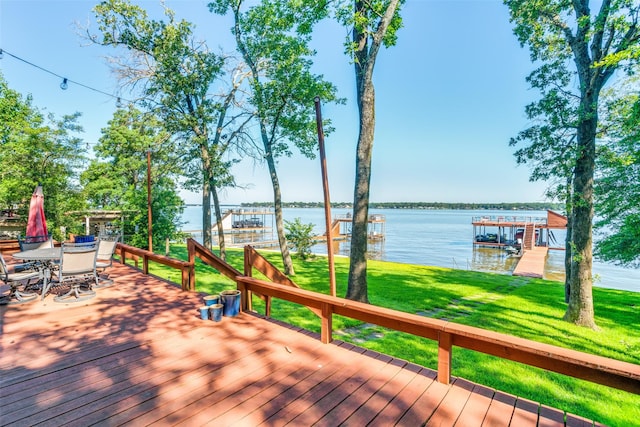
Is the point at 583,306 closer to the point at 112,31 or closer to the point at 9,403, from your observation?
the point at 9,403

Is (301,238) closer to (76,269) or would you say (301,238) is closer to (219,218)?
(219,218)

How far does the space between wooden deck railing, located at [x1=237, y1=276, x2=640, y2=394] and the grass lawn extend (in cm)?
163

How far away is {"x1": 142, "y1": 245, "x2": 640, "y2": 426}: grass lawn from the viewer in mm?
3543

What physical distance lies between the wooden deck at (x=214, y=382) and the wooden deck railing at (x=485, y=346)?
385 millimetres

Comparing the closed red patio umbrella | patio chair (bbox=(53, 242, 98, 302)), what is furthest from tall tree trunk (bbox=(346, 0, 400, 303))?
the closed red patio umbrella

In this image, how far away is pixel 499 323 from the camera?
A: 629 centimetres

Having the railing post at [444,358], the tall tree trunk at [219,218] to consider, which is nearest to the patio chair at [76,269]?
the railing post at [444,358]

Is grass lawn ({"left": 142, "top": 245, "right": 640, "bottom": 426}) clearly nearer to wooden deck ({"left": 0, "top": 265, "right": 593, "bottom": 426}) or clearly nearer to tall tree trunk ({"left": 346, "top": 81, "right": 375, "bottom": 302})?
tall tree trunk ({"left": 346, "top": 81, "right": 375, "bottom": 302})

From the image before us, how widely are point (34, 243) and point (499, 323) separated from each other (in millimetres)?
10463

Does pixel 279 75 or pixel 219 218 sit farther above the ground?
pixel 279 75

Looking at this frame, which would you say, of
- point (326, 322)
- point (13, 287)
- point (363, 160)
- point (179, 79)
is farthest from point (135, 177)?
point (326, 322)

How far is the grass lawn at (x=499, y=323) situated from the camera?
11.6 ft

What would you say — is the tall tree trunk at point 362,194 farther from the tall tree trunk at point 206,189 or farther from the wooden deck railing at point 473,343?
the tall tree trunk at point 206,189

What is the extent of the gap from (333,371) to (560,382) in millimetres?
3307
